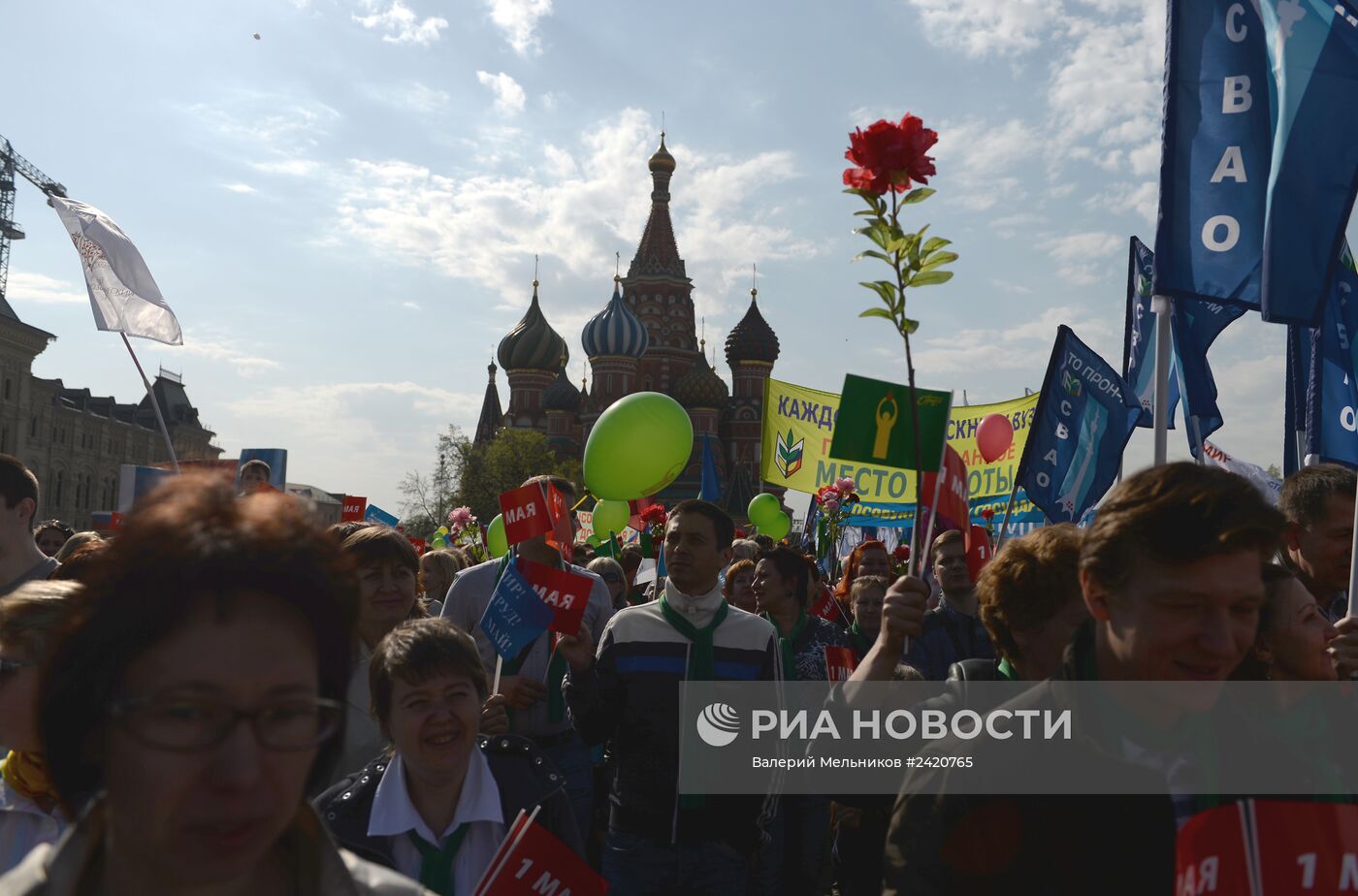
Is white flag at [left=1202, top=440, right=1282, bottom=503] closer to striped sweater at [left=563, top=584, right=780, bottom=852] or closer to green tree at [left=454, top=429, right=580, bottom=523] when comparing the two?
striped sweater at [left=563, top=584, right=780, bottom=852]

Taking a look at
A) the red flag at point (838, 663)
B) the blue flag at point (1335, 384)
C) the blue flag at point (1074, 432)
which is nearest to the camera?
→ the red flag at point (838, 663)

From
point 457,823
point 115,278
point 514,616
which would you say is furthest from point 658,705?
point 115,278

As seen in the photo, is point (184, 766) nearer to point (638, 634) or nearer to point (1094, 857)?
point (1094, 857)

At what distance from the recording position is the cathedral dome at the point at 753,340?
248 ft

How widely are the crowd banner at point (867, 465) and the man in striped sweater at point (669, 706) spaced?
8.50 metres

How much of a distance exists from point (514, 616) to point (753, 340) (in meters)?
71.4

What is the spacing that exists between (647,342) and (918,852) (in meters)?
72.6

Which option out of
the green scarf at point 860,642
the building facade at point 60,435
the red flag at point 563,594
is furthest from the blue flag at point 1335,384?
the building facade at point 60,435

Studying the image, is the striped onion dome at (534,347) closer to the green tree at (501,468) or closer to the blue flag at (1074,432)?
the green tree at (501,468)

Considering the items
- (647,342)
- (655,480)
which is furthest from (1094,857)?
(647,342)

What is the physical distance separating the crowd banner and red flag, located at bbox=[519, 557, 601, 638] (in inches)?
326

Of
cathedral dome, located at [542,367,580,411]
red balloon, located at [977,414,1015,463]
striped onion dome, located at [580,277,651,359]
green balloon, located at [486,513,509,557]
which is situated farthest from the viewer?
cathedral dome, located at [542,367,580,411]

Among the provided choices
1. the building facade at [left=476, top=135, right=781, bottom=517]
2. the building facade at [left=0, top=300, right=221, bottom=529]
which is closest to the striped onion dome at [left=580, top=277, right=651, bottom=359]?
the building facade at [left=476, top=135, right=781, bottom=517]

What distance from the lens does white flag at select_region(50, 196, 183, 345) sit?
797cm
